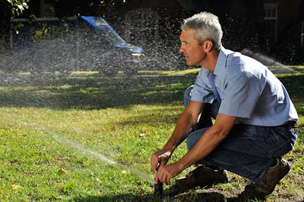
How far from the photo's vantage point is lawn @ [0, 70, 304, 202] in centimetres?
414

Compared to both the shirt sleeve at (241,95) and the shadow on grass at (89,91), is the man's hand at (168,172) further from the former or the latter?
the shadow on grass at (89,91)

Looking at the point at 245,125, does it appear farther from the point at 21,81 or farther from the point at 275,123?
the point at 21,81

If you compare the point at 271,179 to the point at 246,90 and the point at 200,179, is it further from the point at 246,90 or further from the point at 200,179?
the point at 246,90

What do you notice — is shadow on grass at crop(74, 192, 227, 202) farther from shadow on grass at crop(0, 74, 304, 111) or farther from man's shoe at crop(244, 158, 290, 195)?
shadow on grass at crop(0, 74, 304, 111)

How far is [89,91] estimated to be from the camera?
10.7 m

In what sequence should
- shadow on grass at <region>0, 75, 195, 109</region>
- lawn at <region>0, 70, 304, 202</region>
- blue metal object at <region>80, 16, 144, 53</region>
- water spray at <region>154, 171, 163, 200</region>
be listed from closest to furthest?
water spray at <region>154, 171, 163, 200</region> < lawn at <region>0, 70, 304, 202</region> < shadow on grass at <region>0, 75, 195, 109</region> < blue metal object at <region>80, 16, 144, 53</region>

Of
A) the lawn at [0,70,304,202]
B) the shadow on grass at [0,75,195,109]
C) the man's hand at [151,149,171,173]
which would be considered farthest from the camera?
the shadow on grass at [0,75,195,109]

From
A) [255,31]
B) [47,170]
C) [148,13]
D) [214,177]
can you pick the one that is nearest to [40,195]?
[47,170]

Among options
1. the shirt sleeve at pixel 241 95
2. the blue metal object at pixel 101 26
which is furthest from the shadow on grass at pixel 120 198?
the blue metal object at pixel 101 26

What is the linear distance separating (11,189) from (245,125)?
5.60 feet

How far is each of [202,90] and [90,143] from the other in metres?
2.21

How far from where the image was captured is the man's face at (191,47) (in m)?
3.47

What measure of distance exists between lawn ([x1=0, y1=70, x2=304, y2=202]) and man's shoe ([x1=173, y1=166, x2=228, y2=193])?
0.25 ft

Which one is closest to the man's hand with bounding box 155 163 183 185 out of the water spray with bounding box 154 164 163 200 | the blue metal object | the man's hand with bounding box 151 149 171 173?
the man's hand with bounding box 151 149 171 173
